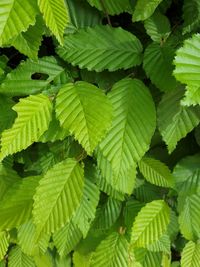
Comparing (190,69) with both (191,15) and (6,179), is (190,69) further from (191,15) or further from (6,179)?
(6,179)

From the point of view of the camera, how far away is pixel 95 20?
137 cm

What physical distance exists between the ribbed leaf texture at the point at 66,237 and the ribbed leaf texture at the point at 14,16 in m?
1.06

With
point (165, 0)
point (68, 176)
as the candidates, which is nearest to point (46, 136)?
point (68, 176)

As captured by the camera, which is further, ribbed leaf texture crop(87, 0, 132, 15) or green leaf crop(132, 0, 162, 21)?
ribbed leaf texture crop(87, 0, 132, 15)

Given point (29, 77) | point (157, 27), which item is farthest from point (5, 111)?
point (157, 27)

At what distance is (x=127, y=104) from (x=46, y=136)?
0.27m

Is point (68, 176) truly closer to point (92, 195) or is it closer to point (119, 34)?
point (92, 195)

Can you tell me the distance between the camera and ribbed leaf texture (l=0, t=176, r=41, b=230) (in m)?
1.35

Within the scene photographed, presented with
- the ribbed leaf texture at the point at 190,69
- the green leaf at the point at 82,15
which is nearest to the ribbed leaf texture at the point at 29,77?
the green leaf at the point at 82,15

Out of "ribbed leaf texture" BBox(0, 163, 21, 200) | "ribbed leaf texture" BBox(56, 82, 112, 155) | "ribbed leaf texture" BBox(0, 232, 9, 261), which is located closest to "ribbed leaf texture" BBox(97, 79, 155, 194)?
"ribbed leaf texture" BBox(56, 82, 112, 155)

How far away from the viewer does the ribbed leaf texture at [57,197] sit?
1263 mm

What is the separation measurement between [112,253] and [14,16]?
1.12 metres

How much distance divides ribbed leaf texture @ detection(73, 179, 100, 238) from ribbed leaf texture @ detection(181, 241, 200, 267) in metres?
0.53

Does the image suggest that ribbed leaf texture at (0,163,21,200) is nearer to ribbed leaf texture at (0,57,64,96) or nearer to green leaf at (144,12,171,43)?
ribbed leaf texture at (0,57,64,96)
